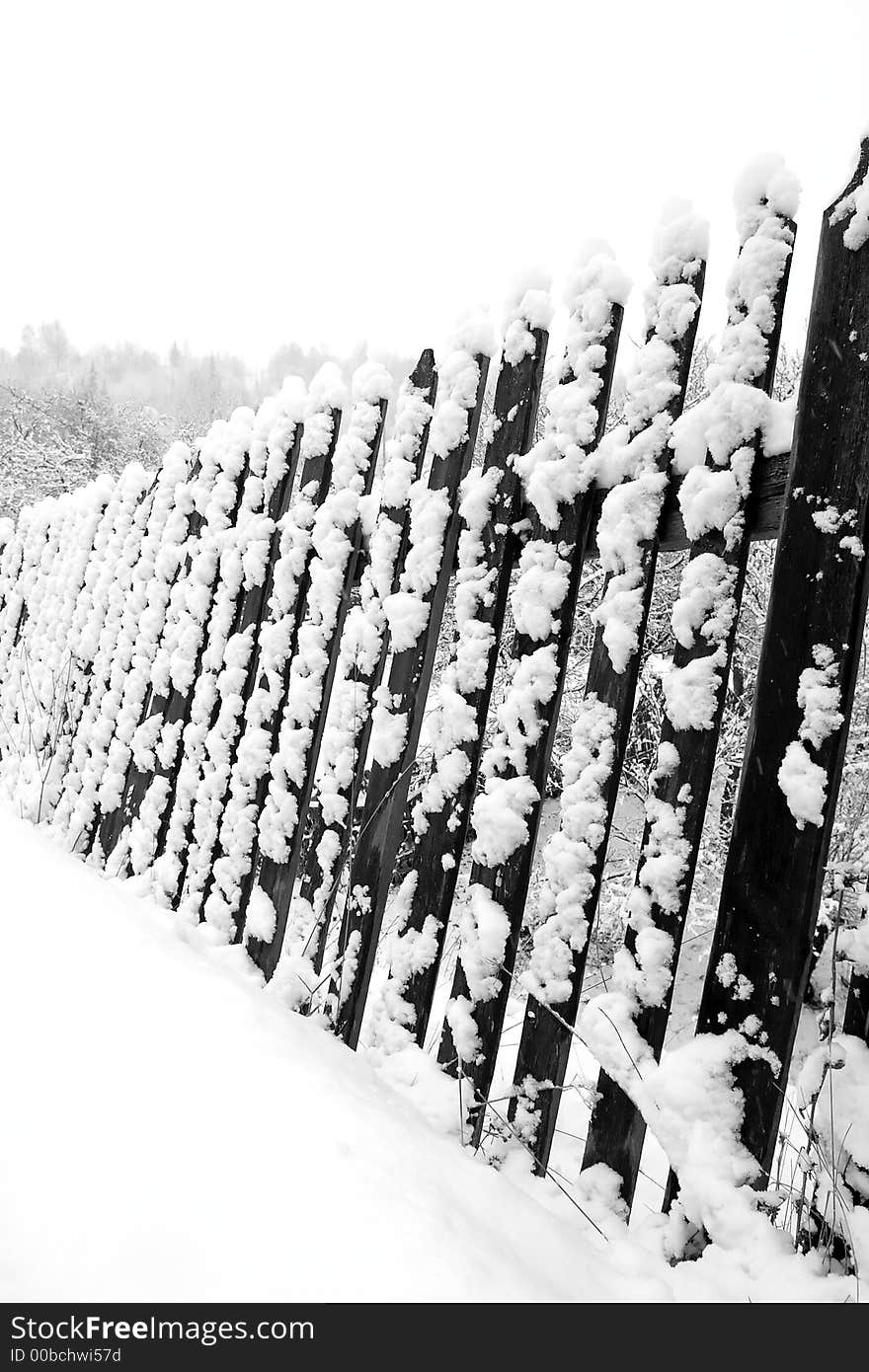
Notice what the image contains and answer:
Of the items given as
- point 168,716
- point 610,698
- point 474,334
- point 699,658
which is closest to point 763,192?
point 474,334

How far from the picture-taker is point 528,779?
1.59 meters

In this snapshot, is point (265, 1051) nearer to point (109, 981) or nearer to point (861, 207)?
point (109, 981)

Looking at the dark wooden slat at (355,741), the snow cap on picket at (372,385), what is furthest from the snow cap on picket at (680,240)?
the snow cap on picket at (372,385)

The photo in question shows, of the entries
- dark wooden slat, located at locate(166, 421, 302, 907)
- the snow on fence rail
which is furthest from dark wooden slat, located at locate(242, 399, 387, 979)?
dark wooden slat, located at locate(166, 421, 302, 907)

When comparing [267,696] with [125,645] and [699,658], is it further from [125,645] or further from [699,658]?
[699,658]

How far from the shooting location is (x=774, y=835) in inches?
48.9

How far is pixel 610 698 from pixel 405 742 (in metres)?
0.59

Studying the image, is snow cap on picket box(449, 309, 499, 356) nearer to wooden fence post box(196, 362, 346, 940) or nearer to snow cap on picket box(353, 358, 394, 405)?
snow cap on picket box(353, 358, 394, 405)

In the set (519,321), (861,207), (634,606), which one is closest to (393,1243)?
(634,606)

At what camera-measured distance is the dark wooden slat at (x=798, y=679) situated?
120 cm

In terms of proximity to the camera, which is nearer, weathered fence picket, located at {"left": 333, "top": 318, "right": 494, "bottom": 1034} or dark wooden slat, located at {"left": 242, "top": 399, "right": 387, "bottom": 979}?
weathered fence picket, located at {"left": 333, "top": 318, "right": 494, "bottom": 1034}

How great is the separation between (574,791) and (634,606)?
15.2 inches

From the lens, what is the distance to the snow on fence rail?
4.05 feet
